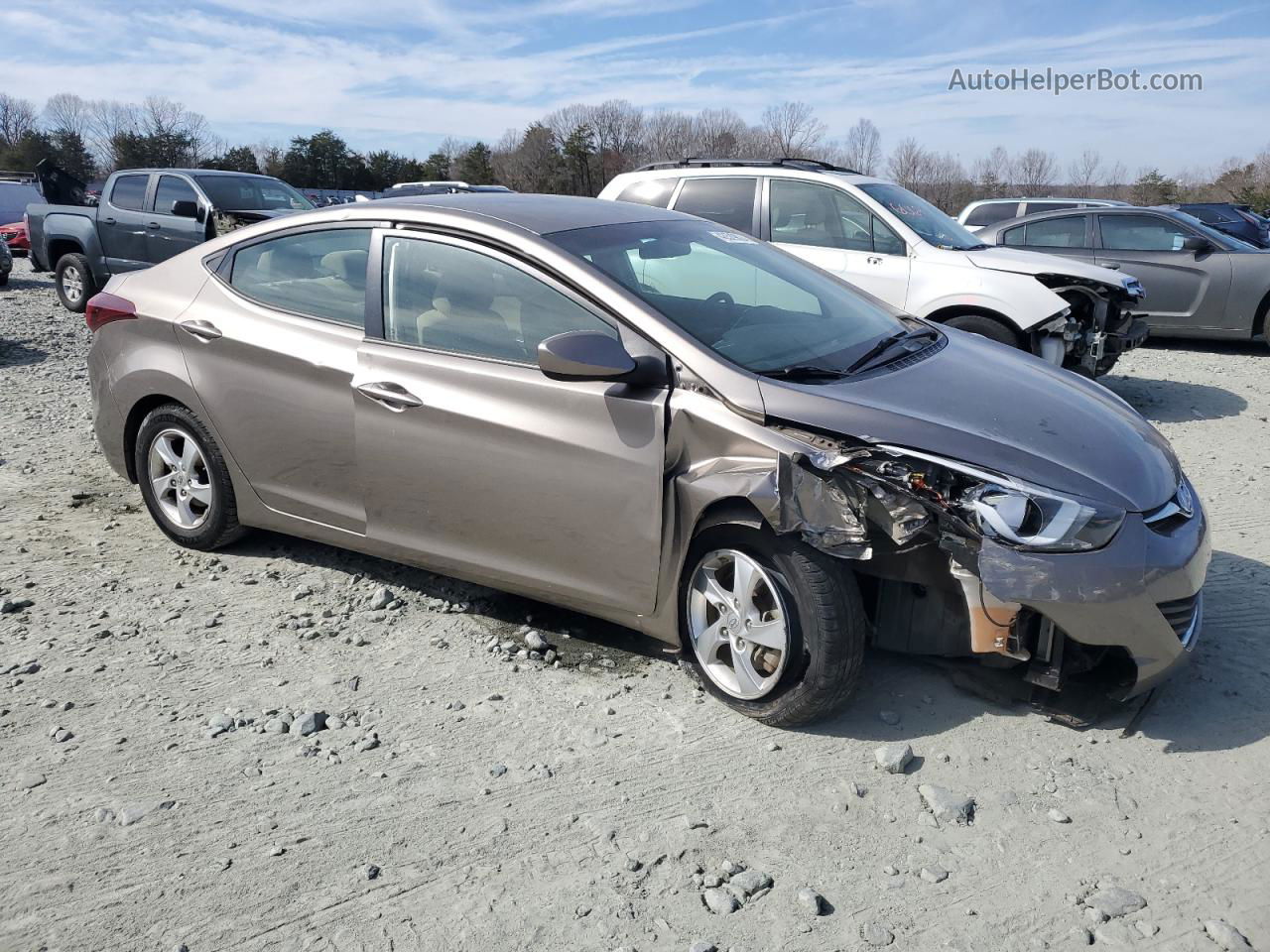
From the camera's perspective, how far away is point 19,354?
10445 millimetres

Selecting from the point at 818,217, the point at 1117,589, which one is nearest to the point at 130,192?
the point at 818,217

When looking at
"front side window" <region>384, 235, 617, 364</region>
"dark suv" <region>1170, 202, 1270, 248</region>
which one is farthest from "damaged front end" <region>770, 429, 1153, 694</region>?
"dark suv" <region>1170, 202, 1270, 248</region>

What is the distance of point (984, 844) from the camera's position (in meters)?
2.91

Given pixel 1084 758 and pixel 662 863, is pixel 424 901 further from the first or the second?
pixel 1084 758

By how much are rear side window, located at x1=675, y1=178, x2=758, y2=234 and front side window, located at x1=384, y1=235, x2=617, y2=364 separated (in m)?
5.07

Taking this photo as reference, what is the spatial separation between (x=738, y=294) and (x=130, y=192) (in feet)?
38.9

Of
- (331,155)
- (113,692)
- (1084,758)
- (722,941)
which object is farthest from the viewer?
(331,155)

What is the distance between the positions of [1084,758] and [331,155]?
164ft

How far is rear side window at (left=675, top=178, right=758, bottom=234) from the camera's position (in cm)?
877

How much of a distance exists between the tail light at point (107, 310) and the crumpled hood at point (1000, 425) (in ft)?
10.8

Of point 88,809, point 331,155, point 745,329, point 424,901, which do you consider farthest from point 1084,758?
point 331,155

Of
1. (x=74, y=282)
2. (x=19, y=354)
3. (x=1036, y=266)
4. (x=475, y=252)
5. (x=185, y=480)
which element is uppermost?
(x=475, y=252)

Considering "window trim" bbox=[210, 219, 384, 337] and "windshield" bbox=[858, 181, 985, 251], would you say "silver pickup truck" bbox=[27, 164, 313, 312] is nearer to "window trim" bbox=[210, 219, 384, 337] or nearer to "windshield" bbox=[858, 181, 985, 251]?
"windshield" bbox=[858, 181, 985, 251]

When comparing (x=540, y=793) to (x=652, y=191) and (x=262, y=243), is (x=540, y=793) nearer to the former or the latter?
(x=262, y=243)
